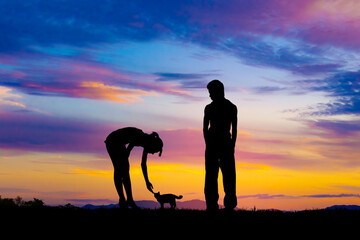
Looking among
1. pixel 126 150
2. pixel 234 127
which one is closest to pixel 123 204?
pixel 126 150

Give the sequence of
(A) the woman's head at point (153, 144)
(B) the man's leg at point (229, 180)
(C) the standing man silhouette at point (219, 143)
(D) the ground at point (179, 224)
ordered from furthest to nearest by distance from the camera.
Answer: (A) the woman's head at point (153, 144) < (B) the man's leg at point (229, 180) < (C) the standing man silhouette at point (219, 143) < (D) the ground at point (179, 224)

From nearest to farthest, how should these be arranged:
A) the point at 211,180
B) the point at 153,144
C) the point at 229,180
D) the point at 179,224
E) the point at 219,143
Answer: the point at 179,224 → the point at 219,143 → the point at 229,180 → the point at 211,180 → the point at 153,144

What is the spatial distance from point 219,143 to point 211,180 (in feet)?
4.01

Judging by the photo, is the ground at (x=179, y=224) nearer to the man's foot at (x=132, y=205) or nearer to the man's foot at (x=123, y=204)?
the man's foot at (x=123, y=204)

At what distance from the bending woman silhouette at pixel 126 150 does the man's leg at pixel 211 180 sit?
3700mm

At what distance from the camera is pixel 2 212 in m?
15.1

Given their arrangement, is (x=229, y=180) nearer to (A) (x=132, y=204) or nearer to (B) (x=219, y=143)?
(B) (x=219, y=143)

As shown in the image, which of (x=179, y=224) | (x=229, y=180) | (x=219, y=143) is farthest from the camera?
(x=229, y=180)

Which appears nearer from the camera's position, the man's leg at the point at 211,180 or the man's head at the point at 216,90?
the man's head at the point at 216,90

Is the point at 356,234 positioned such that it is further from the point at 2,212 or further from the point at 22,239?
the point at 2,212

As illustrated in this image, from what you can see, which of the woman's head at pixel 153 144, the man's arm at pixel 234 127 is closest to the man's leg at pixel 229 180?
the man's arm at pixel 234 127

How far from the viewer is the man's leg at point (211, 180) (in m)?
13.5

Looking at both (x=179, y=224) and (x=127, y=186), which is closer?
(x=179, y=224)

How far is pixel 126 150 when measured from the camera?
681 inches
